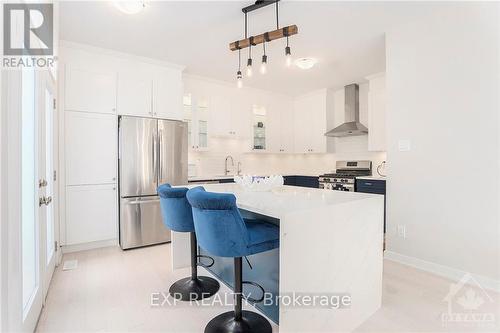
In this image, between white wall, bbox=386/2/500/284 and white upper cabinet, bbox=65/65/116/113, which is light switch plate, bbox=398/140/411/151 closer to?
white wall, bbox=386/2/500/284

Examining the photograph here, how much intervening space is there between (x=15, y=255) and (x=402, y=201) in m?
3.28

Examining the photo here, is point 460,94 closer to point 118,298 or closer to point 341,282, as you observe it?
point 341,282

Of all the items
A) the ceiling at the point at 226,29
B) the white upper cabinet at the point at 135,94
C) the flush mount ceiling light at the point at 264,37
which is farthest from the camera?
the white upper cabinet at the point at 135,94

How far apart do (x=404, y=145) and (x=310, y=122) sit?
2871 mm

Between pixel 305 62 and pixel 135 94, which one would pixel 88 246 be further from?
pixel 305 62

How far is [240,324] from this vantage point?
5.81ft

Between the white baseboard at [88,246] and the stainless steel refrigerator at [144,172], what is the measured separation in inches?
7.7

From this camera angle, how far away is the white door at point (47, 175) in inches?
82.8

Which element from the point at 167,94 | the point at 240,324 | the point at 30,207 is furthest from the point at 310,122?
the point at 30,207

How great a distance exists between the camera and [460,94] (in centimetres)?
255

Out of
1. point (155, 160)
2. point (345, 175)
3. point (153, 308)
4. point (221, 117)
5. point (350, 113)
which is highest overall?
point (350, 113)

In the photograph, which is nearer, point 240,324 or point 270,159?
point 240,324

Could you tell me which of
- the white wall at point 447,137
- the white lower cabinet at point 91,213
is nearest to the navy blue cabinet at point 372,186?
the white wall at point 447,137

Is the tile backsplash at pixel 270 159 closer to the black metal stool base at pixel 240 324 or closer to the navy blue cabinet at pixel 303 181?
the navy blue cabinet at pixel 303 181
